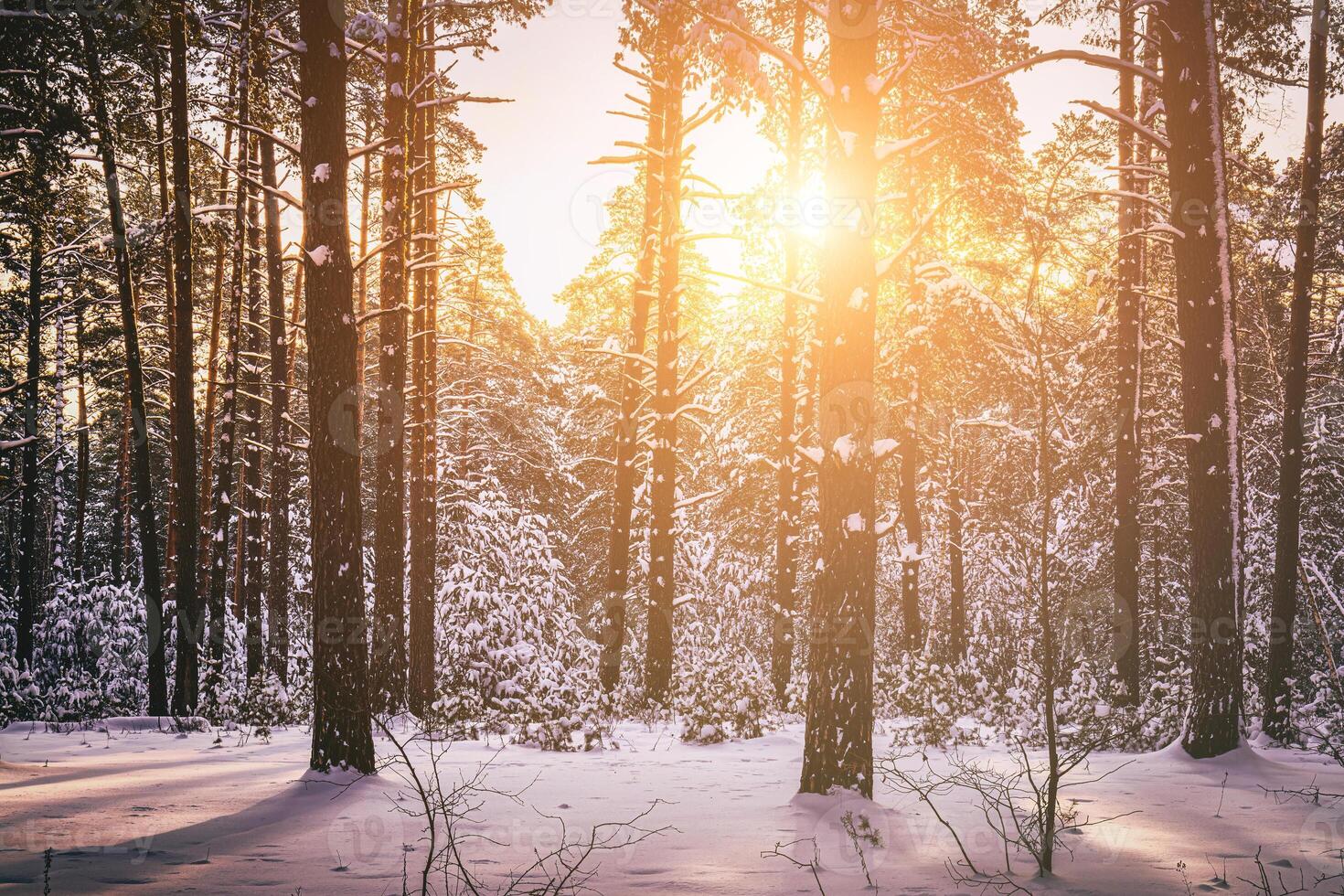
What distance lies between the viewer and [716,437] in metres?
19.0

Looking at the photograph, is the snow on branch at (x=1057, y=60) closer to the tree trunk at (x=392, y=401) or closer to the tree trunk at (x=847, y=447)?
the tree trunk at (x=847, y=447)

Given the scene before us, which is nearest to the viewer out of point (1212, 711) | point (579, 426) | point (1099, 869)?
point (1099, 869)

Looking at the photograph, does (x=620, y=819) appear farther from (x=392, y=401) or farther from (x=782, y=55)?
(x=392, y=401)

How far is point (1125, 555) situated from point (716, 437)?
27.3 feet

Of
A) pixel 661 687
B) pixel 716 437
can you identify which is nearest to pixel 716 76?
pixel 661 687

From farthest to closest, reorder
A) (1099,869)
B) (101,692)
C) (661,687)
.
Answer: (101,692), (661,687), (1099,869)

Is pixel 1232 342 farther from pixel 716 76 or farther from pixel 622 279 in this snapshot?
pixel 622 279

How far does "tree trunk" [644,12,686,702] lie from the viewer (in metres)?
13.5

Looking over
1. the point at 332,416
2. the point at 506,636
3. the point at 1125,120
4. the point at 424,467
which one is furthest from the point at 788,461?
the point at 332,416

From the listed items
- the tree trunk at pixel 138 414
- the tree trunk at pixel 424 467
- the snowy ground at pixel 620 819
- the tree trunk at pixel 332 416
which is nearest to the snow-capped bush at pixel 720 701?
the snowy ground at pixel 620 819

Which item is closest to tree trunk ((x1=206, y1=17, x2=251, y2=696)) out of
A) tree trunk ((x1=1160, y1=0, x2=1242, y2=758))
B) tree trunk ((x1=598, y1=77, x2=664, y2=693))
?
tree trunk ((x1=598, y1=77, x2=664, y2=693))

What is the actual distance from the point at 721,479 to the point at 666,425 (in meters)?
5.43

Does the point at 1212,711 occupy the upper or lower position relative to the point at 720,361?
lower

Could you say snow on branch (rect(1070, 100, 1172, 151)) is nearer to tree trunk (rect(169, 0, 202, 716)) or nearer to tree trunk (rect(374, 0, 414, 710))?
tree trunk (rect(374, 0, 414, 710))
